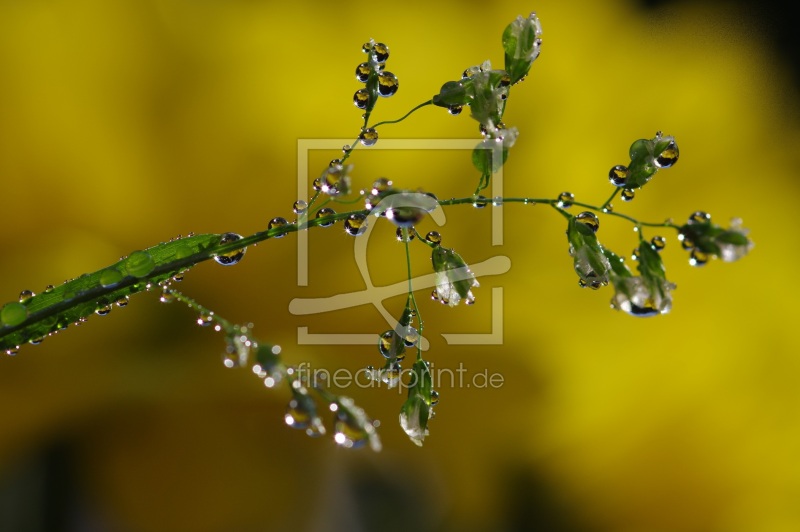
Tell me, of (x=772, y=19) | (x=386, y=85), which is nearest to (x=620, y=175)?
(x=386, y=85)

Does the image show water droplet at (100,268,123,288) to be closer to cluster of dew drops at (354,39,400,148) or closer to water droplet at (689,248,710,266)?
cluster of dew drops at (354,39,400,148)

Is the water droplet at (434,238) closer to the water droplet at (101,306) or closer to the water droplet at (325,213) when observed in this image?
the water droplet at (325,213)

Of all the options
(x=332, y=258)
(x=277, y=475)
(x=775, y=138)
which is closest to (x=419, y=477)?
(x=277, y=475)

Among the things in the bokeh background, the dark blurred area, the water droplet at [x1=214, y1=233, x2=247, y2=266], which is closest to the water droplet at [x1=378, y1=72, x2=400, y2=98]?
the water droplet at [x1=214, y1=233, x2=247, y2=266]

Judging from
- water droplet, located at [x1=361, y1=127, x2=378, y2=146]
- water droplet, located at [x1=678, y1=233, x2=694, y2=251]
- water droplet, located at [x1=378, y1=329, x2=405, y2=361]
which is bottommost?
water droplet, located at [x1=378, y1=329, x2=405, y2=361]

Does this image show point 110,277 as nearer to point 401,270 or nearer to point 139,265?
point 139,265

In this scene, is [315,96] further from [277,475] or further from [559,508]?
[559,508]

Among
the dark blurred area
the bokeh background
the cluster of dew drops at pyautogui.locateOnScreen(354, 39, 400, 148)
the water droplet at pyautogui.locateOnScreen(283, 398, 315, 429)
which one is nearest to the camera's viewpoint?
the water droplet at pyautogui.locateOnScreen(283, 398, 315, 429)
